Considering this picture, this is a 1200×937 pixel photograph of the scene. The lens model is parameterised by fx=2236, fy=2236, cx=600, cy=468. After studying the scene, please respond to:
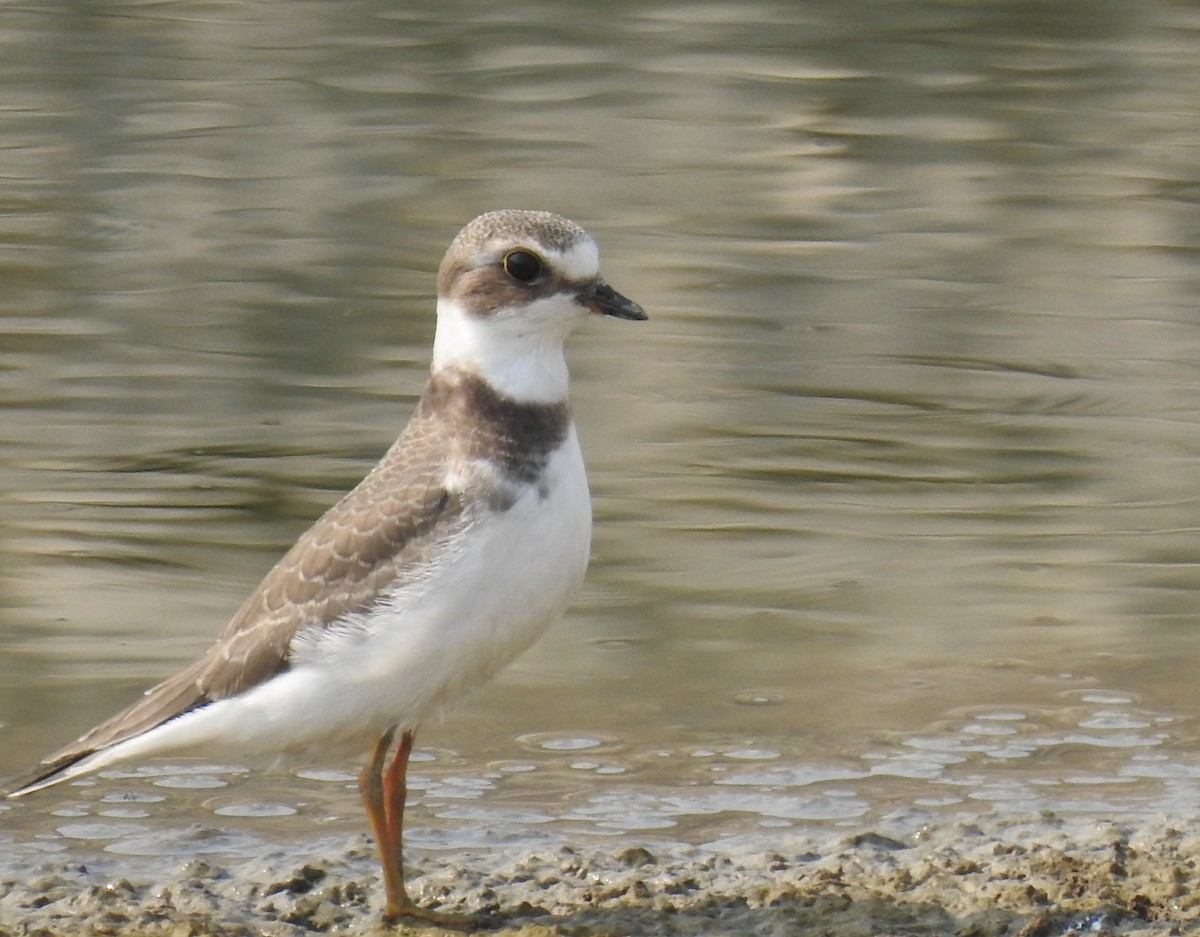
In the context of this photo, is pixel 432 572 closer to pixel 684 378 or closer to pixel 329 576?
pixel 329 576

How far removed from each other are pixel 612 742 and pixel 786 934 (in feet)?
5.72

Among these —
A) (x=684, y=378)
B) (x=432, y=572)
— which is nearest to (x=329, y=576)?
(x=432, y=572)

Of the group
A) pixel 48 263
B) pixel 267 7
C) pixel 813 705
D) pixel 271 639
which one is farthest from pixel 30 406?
pixel 267 7

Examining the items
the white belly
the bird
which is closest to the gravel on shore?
the bird

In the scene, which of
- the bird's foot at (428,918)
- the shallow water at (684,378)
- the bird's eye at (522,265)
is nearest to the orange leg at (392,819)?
the bird's foot at (428,918)

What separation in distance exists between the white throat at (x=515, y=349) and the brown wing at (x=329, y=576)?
0.20m

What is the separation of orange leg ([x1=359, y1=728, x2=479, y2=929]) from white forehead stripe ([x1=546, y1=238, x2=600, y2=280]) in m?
1.26

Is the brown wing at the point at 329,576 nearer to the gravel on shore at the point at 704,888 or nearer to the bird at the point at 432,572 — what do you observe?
the bird at the point at 432,572

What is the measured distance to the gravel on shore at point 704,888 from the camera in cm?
554

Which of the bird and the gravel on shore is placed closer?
the bird

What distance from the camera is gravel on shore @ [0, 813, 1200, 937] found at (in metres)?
5.54

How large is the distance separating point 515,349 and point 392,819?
4.10ft

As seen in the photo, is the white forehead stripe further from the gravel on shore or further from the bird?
the gravel on shore

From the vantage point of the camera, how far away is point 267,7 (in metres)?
18.6
